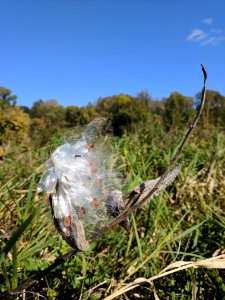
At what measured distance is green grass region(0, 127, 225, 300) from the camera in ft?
6.06

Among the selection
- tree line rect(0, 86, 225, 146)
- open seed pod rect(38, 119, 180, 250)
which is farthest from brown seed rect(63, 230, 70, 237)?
tree line rect(0, 86, 225, 146)

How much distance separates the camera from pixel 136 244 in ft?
7.84

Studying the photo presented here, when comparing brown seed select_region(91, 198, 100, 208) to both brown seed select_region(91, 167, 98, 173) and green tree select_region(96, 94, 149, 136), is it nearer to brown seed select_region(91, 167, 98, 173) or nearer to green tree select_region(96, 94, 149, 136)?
brown seed select_region(91, 167, 98, 173)

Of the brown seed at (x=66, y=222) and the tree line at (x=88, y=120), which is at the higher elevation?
the tree line at (x=88, y=120)

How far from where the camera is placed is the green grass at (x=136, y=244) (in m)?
1.85

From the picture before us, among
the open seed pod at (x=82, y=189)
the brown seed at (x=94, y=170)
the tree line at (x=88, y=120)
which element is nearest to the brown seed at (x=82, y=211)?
the open seed pod at (x=82, y=189)

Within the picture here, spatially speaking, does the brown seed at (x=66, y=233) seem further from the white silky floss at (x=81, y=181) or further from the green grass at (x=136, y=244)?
the green grass at (x=136, y=244)

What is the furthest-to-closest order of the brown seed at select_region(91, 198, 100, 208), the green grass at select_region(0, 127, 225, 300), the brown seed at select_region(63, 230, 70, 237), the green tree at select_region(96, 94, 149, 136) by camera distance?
the green tree at select_region(96, 94, 149, 136) < the green grass at select_region(0, 127, 225, 300) < the brown seed at select_region(91, 198, 100, 208) < the brown seed at select_region(63, 230, 70, 237)

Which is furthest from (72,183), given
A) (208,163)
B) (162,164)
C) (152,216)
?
(208,163)

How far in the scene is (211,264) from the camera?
1.32 m

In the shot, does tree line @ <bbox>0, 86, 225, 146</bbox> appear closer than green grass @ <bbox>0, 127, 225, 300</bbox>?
No

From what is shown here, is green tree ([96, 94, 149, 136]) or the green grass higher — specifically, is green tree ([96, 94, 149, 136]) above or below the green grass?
above

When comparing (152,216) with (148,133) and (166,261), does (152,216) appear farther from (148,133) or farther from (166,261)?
(148,133)

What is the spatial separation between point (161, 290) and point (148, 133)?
350 cm
